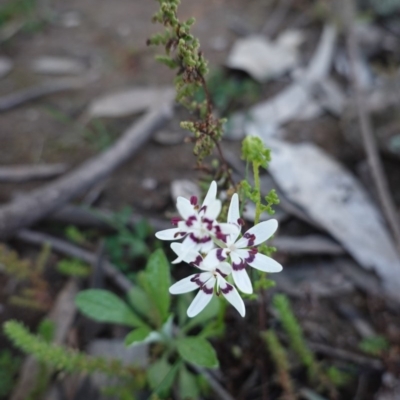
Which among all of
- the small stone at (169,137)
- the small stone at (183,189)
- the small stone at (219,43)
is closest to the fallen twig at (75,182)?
the small stone at (169,137)

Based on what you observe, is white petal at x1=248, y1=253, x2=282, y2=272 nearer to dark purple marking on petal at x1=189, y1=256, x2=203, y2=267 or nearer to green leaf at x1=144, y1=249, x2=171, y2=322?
dark purple marking on petal at x1=189, y1=256, x2=203, y2=267

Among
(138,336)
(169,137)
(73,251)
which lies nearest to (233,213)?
(138,336)

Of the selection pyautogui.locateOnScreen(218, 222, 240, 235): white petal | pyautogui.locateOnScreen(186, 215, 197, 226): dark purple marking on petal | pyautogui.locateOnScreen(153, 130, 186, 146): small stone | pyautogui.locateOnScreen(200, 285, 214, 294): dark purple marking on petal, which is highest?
pyautogui.locateOnScreen(153, 130, 186, 146): small stone

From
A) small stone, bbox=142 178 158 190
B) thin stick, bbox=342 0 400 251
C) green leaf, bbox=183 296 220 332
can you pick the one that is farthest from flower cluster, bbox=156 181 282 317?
small stone, bbox=142 178 158 190

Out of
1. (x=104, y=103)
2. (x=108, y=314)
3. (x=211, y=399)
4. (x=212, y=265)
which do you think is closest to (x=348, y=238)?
(x=211, y=399)

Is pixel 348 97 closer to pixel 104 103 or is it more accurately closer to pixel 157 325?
pixel 104 103

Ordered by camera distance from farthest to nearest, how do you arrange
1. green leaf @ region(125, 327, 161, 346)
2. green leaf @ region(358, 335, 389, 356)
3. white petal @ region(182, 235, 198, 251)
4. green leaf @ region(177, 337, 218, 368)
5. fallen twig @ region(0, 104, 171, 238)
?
fallen twig @ region(0, 104, 171, 238), green leaf @ region(358, 335, 389, 356), green leaf @ region(125, 327, 161, 346), green leaf @ region(177, 337, 218, 368), white petal @ region(182, 235, 198, 251)
